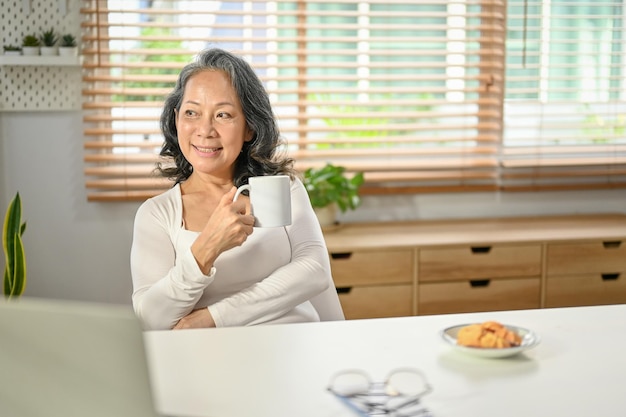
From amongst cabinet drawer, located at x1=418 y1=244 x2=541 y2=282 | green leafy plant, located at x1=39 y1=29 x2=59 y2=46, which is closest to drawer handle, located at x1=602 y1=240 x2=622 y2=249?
cabinet drawer, located at x1=418 y1=244 x2=541 y2=282

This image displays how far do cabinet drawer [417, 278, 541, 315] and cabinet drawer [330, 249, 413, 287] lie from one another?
10 centimetres

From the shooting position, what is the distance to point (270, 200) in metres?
1.87

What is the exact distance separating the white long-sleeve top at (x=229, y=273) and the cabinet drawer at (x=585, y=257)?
159 cm

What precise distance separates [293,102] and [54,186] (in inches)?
41.1

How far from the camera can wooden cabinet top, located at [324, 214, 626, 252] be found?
10.9 feet

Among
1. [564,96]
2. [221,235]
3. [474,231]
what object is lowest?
[474,231]

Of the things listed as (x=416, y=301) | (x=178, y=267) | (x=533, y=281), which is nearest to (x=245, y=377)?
(x=178, y=267)

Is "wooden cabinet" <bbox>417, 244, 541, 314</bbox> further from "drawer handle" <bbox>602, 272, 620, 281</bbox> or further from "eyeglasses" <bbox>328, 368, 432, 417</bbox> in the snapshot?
"eyeglasses" <bbox>328, 368, 432, 417</bbox>

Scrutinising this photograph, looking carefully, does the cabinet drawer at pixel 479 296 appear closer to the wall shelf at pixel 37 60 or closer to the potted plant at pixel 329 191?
the potted plant at pixel 329 191

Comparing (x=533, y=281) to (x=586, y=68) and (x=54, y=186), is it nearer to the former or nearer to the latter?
(x=586, y=68)

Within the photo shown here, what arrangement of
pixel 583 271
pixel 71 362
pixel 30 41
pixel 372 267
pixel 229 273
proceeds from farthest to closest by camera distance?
1. pixel 583 271
2. pixel 30 41
3. pixel 372 267
4. pixel 229 273
5. pixel 71 362

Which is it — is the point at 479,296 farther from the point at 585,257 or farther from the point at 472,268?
the point at 585,257

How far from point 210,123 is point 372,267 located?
1330 mm

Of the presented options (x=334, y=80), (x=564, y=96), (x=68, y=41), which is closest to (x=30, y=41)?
(x=68, y=41)
